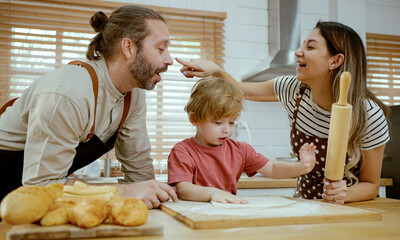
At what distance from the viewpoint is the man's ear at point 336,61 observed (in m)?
1.40

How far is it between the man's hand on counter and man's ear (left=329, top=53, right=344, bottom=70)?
32.4 inches

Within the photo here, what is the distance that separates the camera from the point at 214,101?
127cm

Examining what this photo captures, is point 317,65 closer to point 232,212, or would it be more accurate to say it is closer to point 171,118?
point 232,212

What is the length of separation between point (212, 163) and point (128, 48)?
1.80 ft

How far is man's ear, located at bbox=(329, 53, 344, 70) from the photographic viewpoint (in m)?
1.40

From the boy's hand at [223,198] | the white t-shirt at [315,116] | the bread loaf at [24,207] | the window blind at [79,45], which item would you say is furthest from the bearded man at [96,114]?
the window blind at [79,45]

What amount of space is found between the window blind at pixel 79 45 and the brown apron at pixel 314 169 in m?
1.54

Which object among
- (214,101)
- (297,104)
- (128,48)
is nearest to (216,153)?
(214,101)

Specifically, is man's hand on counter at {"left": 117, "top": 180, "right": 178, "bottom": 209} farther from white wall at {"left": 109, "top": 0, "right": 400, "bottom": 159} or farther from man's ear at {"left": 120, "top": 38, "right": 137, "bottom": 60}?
white wall at {"left": 109, "top": 0, "right": 400, "bottom": 159}

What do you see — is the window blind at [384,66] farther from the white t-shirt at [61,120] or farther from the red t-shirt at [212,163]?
the white t-shirt at [61,120]

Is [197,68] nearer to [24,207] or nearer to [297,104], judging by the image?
[297,104]

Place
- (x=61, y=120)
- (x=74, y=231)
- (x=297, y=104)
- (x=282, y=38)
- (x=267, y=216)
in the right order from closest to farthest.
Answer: (x=74, y=231)
(x=267, y=216)
(x=61, y=120)
(x=297, y=104)
(x=282, y=38)

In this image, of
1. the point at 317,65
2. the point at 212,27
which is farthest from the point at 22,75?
the point at 317,65

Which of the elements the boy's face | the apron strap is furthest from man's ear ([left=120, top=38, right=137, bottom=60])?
the apron strap
